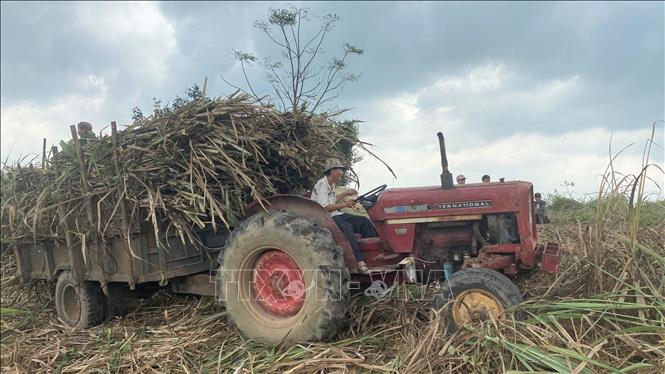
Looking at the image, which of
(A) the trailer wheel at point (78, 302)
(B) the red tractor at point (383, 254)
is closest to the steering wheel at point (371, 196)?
(B) the red tractor at point (383, 254)

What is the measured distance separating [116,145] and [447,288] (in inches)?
125

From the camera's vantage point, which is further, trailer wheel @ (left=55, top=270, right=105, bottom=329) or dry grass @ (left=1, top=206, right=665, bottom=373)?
trailer wheel @ (left=55, top=270, right=105, bottom=329)

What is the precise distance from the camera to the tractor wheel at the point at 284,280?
3.89 meters

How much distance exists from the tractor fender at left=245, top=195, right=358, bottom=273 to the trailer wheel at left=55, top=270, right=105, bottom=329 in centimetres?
193

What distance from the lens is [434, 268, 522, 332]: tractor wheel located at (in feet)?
11.9

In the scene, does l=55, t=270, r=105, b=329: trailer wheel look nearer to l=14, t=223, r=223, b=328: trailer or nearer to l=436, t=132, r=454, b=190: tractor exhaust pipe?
l=14, t=223, r=223, b=328: trailer

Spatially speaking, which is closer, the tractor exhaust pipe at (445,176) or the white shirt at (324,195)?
the tractor exhaust pipe at (445,176)

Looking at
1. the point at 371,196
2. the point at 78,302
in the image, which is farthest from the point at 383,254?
the point at 78,302

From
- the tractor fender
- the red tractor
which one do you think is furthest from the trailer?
the tractor fender

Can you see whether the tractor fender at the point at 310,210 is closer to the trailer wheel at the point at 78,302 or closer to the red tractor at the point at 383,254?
the red tractor at the point at 383,254

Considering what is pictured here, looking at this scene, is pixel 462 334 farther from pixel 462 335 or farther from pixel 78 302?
pixel 78 302

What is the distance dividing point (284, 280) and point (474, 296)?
154cm

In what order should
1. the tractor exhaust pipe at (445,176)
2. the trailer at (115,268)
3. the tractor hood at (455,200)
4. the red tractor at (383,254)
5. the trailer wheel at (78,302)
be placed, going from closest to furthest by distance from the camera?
the red tractor at (383,254) → the tractor hood at (455,200) → the tractor exhaust pipe at (445,176) → the trailer at (115,268) → the trailer wheel at (78,302)

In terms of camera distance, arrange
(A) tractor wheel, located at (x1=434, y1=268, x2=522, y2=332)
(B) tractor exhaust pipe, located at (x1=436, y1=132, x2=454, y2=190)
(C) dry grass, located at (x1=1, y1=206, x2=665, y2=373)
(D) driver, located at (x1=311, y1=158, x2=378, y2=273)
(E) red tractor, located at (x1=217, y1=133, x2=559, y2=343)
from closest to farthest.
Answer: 1. (C) dry grass, located at (x1=1, y1=206, x2=665, y2=373)
2. (A) tractor wheel, located at (x1=434, y1=268, x2=522, y2=332)
3. (E) red tractor, located at (x1=217, y1=133, x2=559, y2=343)
4. (B) tractor exhaust pipe, located at (x1=436, y1=132, x2=454, y2=190)
5. (D) driver, located at (x1=311, y1=158, x2=378, y2=273)
